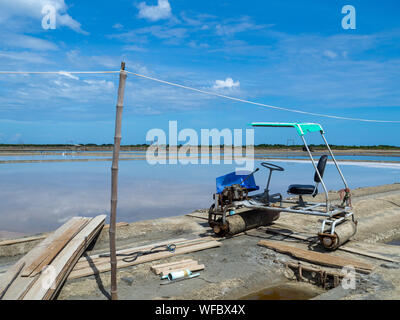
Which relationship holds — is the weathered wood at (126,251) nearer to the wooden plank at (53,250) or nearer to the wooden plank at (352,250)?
the wooden plank at (53,250)

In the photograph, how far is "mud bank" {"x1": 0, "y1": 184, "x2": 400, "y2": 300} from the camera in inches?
207

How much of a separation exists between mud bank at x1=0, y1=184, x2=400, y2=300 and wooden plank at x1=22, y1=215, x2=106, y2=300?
0.26m

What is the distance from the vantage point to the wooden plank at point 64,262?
467 centimetres

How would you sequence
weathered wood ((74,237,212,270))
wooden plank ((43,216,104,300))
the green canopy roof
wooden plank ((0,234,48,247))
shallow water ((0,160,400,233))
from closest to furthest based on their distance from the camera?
wooden plank ((43,216,104,300)) → weathered wood ((74,237,212,270)) → the green canopy roof → wooden plank ((0,234,48,247)) → shallow water ((0,160,400,233))

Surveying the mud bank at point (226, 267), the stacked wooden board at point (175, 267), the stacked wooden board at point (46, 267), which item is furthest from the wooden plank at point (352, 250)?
the stacked wooden board at point (46, 267)

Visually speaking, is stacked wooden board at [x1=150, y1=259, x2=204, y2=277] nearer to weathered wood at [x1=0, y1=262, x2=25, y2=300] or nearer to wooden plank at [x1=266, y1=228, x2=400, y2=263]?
weathered wood at [x1=0, y1=262, x2=25, y2=300]

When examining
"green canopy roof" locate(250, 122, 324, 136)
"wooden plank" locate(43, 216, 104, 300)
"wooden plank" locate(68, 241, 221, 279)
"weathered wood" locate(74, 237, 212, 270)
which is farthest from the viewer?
"green canopy roof" locate(250, 122, 324, 136)

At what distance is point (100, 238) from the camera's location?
8523 millimetres

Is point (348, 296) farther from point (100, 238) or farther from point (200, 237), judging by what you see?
point (100, 238)

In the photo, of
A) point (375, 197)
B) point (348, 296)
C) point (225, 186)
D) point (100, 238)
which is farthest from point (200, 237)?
point (375, 197)

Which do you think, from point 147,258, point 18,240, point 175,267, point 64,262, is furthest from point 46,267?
point 18,240

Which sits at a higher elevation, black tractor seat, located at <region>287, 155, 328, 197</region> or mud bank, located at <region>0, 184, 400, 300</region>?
black tractor seat, located at <region>287, 155, 328, 197</region>

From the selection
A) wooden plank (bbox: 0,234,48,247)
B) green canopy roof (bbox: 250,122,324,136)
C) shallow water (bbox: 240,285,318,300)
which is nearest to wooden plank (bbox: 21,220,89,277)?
wooden plank (bbox: 0,234,48,247)
